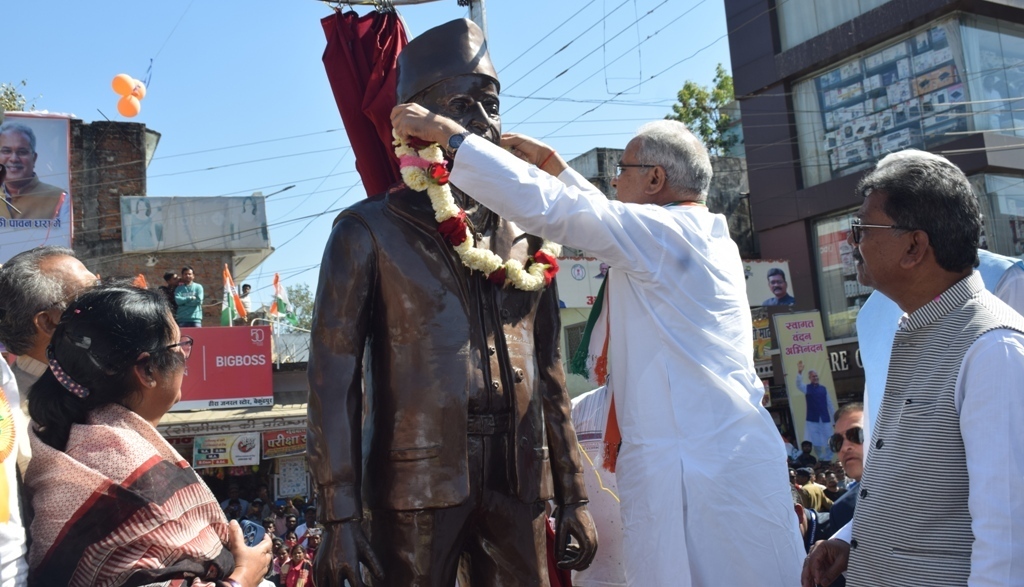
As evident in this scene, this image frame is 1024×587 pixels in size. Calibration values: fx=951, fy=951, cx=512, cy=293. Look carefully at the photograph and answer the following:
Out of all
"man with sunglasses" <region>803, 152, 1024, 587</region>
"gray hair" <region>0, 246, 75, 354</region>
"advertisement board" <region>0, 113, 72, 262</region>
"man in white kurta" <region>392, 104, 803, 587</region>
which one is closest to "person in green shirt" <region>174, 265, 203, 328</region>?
"advertisement board" <region>0, 113, 72, 262</region>

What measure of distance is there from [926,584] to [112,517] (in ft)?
6.36

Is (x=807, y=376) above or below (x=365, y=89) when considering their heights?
below

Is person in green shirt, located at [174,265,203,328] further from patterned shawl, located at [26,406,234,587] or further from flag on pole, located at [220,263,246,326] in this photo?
patterned shawl, located at [26,406,234,587]

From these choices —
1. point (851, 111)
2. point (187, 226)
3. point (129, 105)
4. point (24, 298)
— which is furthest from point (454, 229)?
point (187, 226)

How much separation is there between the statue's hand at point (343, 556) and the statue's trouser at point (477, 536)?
14cm

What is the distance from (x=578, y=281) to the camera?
65.1ft

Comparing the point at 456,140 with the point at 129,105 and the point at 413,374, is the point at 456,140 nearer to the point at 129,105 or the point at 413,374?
the point at 413,374

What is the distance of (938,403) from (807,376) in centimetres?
1694

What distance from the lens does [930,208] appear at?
2373 millimetres

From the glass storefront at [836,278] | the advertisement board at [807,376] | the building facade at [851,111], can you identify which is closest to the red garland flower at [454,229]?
the advertisement board at [807,376]

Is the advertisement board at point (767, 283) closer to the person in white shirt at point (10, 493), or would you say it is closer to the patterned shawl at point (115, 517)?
the patterned shawl at point (115, 517)

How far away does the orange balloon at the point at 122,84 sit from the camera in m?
13.1

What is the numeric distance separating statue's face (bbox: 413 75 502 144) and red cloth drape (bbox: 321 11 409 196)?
61cm

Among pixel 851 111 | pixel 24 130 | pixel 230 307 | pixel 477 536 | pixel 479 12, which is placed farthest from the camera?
pixel 24 130
